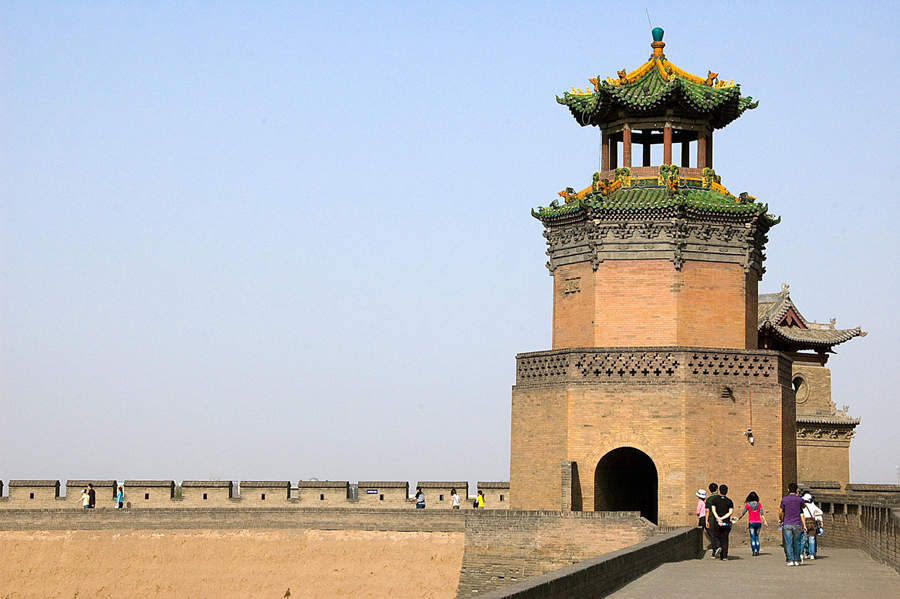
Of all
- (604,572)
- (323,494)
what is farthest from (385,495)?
(604,572)

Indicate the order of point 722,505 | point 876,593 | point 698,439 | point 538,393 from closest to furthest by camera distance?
point 876,593, point 722,505, point 698,439, point 538,393

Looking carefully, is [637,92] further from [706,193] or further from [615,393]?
[615,393]

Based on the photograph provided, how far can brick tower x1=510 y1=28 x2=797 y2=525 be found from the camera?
3145 centimetres

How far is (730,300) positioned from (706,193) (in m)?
2.94

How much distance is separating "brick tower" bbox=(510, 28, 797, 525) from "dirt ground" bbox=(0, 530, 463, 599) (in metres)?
3.29

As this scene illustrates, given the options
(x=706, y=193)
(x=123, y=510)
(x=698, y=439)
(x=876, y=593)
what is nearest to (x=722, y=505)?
(x=876, y=593)

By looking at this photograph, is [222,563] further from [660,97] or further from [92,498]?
[660,97]

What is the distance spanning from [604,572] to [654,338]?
17.4m

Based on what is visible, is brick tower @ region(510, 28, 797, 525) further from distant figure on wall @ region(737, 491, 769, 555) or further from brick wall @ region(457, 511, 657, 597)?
distant figure on wall @ region(737, 491, 769, 555)

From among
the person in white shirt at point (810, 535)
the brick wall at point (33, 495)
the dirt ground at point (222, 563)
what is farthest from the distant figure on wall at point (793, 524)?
the brick wall at point (33, 495)

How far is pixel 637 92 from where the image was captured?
3503 cm

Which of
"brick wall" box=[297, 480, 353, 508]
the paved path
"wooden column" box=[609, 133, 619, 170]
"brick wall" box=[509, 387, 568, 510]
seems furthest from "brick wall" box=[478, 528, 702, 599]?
"wooden column" box=[609, 133, 619, 170]

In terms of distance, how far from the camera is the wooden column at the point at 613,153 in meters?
36.5

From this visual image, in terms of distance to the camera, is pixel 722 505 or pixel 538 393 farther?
pixel 538 393
